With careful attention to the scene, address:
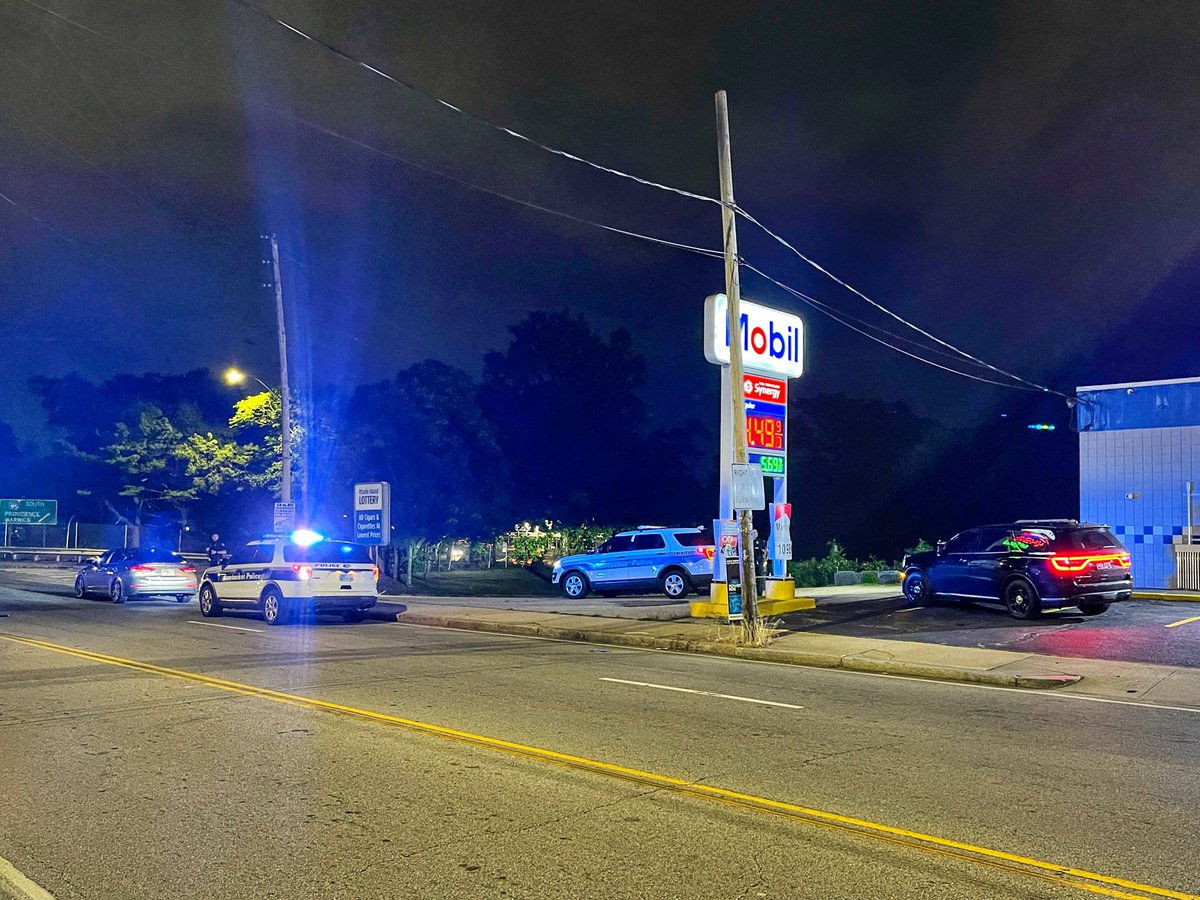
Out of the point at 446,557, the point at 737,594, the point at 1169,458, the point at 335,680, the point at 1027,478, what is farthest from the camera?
the point at 1027,478

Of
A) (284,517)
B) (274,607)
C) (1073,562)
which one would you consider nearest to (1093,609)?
(1073,562)

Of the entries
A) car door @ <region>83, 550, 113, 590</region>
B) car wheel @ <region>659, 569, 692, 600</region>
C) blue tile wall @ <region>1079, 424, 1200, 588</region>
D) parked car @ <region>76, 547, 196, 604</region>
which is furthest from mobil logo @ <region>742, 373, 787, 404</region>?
car door @ <region>83, 550, 113, 590</region>

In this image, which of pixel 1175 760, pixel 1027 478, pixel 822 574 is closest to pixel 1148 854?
pixel 1175 760

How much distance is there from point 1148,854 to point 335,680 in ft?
27.9

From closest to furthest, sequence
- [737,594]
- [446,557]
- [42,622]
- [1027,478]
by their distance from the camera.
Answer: [737,594] → [42,622] → [446,557] → [1027,478]

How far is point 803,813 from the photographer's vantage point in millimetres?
6039

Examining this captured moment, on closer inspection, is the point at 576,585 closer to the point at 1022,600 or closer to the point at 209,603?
the point at 209,603

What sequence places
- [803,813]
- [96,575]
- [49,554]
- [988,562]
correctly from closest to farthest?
[803,813] → [988,562] → [96,575] → [49,554]

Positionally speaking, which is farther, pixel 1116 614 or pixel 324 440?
pixel 324 440

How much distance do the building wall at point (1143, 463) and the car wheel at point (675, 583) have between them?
38.8 feet

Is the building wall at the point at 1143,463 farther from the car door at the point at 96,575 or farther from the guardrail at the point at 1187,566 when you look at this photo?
the car door at the point at 96,575

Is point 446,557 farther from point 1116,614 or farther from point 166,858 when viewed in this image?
point 166,858

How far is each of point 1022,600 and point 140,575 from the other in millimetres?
20561

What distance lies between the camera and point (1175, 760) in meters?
7.61
